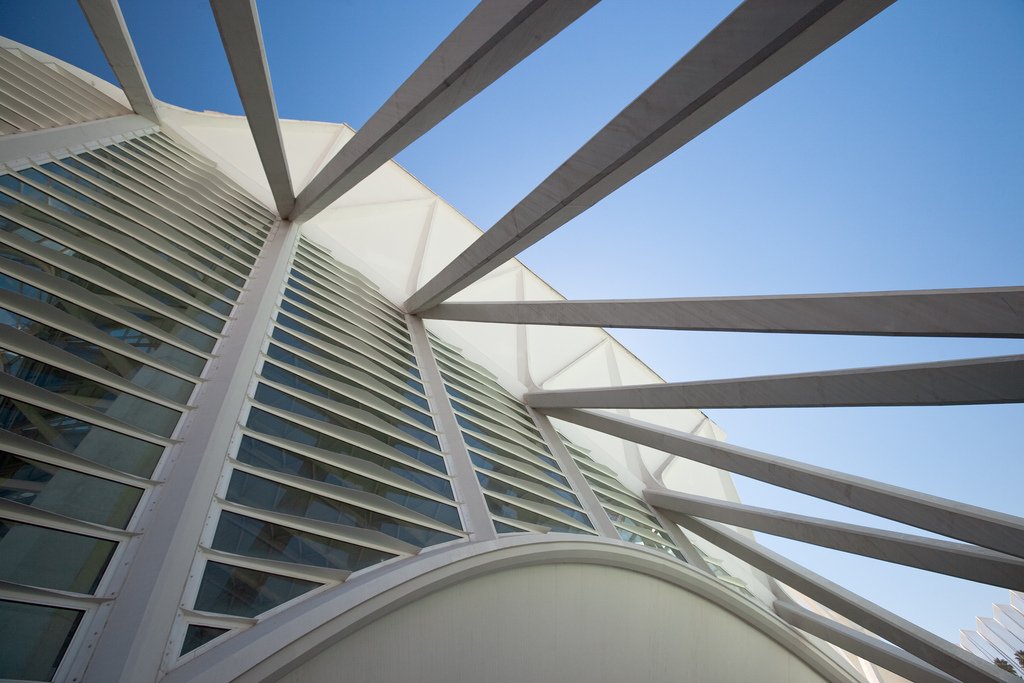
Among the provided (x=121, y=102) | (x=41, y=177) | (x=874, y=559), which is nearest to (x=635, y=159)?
(x=41, y=177)

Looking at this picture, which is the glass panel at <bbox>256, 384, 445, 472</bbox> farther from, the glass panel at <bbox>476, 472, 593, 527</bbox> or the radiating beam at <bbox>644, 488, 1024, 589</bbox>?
the radiating beam at <bbox>644, 488, 1024, 589</bbox>

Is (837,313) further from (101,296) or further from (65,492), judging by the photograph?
(101,296)

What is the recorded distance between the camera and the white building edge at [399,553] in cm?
286

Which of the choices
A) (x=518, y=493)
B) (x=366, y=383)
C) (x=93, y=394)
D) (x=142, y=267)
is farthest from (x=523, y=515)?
(x=142, y=267)

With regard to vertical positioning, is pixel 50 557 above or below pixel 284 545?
below

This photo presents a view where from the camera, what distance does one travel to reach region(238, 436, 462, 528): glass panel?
166 inches

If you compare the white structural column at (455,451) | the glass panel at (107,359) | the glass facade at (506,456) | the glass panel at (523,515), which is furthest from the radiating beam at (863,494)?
the glass panel at (107,359)

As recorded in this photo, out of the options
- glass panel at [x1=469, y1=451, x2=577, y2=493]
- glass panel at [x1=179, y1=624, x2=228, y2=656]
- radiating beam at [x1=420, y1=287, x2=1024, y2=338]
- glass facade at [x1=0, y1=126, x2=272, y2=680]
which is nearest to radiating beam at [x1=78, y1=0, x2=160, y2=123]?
glass facade at [x1=0, y1=126, x2=272, y2=680]

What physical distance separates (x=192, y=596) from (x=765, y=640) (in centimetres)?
942

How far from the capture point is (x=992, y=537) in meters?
5.30

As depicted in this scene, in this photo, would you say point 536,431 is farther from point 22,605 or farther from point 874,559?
point 22,605

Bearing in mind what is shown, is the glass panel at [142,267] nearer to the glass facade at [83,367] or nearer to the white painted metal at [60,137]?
the glass facade at [83,367]

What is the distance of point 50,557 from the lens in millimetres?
2652

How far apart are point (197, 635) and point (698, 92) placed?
15.8ft
